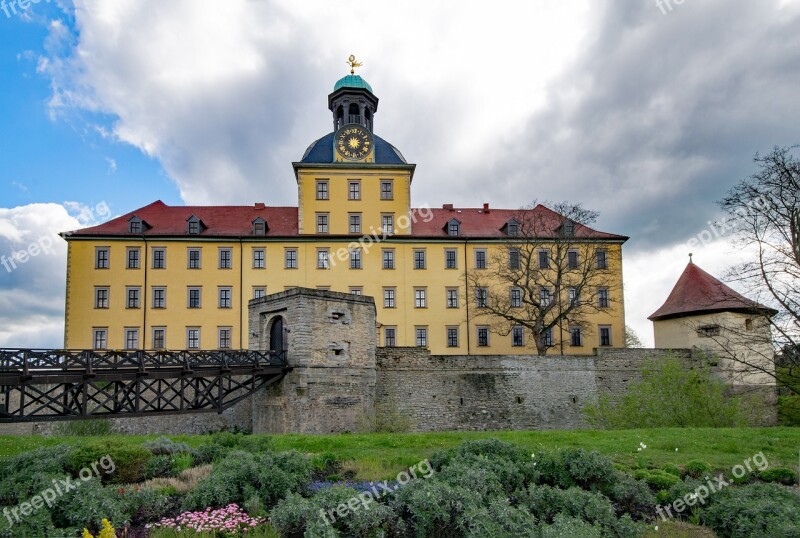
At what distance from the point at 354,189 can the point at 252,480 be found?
33.0m

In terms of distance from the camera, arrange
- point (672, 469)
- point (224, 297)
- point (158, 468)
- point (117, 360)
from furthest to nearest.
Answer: point (224, 297), point (117, 360), point (672, 469), point (158, 468)

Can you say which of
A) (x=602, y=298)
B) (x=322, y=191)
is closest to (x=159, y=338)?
(x=322, y=191)

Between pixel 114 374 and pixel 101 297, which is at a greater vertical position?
pixel 101 297

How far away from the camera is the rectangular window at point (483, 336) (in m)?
40.9

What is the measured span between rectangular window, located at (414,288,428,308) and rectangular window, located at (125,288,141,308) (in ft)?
58.4

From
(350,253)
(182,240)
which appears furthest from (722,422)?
(182,240)

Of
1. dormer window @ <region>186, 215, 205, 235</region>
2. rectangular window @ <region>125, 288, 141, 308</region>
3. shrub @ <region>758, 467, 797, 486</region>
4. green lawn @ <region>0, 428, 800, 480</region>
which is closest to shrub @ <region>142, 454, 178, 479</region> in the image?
green lawn @ <region>0, 428, 800, 480</region>

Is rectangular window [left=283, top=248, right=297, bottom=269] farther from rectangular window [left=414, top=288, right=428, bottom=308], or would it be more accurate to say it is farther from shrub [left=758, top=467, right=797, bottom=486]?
shrub [left=758, top=467, right=797, bottom=486]

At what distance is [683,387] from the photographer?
77.6 ft

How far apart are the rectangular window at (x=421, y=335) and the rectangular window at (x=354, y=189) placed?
972cm

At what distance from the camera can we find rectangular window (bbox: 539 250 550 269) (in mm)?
40106

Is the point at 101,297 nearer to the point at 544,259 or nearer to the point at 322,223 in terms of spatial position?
the point at 322,223

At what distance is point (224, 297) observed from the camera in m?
39.8

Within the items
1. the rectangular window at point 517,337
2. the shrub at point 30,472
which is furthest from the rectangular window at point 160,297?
the shrub at point 30,472
